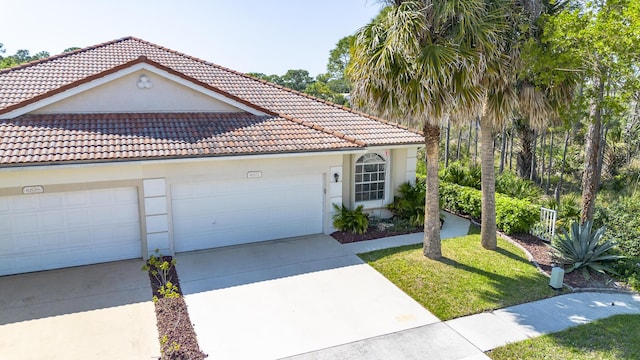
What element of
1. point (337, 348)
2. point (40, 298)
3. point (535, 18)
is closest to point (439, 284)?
point (337, 348)

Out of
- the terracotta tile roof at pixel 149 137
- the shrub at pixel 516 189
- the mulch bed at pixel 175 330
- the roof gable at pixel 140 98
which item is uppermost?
the roof gable at pixel 140 98

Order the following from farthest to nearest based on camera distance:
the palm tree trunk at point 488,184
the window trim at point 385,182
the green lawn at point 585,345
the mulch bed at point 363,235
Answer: the window trim at point 385,182
the mulch bed at point 363,235
the palm tree trunk at point 488,184
the green lawn at point 585,345

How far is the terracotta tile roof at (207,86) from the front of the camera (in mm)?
13406

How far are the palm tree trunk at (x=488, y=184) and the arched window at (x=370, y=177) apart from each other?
4178 millimetres

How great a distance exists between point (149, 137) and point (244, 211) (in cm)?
352

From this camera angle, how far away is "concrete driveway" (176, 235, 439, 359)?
7.96 m

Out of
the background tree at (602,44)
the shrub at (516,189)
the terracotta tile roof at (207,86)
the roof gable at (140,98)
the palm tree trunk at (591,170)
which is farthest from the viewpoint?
the shrub at (516,189)

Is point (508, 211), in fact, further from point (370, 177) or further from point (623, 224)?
point (370, 177)

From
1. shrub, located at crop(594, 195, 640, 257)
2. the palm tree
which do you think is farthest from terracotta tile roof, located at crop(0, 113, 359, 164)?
shrub, located at crop(594, 195, 640, 257)

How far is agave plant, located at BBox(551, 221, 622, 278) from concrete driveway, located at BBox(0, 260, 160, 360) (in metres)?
10.3

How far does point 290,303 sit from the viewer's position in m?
9.40

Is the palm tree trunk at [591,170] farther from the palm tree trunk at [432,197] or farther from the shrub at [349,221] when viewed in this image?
the shrub at [349,221]

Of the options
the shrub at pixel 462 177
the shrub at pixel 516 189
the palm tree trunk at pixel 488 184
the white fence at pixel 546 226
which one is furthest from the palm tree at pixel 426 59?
the shrub at pixel 462 177

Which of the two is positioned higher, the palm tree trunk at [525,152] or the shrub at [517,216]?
the palm tree trunk at [525,152]
